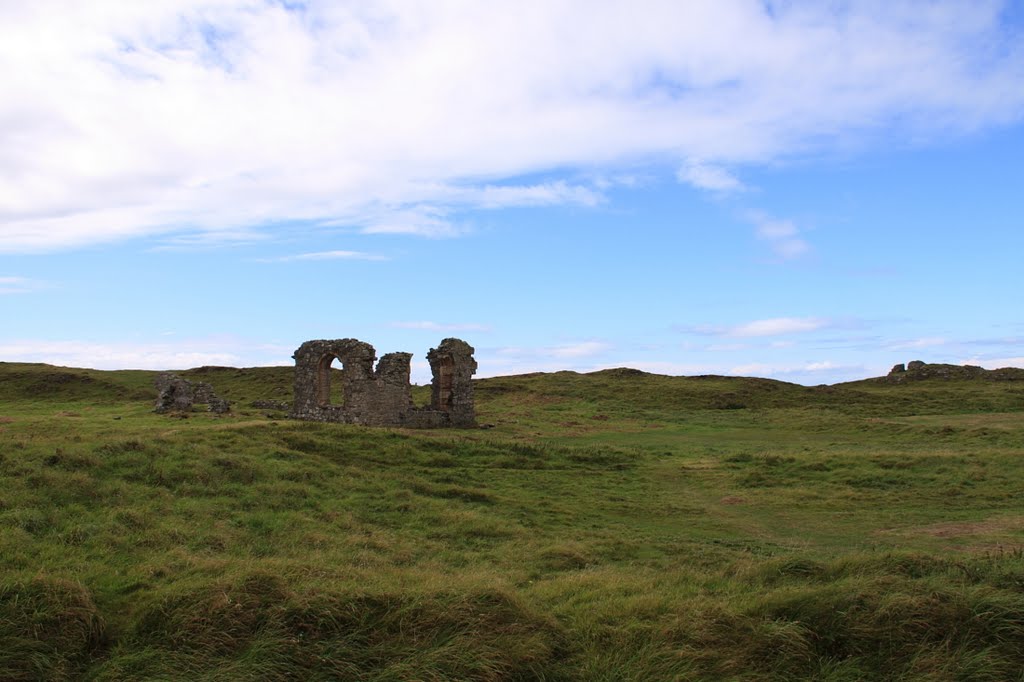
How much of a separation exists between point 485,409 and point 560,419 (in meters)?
6.62

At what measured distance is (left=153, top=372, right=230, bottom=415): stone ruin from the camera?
28594 mm

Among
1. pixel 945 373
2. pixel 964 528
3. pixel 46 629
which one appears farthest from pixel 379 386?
pixel 945 373

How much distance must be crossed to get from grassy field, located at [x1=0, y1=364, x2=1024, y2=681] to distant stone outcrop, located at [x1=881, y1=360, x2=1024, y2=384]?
125 feet

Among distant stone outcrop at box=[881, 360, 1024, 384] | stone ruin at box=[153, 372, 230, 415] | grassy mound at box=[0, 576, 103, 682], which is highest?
distant stone outcrop at box=[881, 360, 1024, 384]

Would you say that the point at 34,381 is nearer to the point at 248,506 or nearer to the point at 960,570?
the point at 248,506

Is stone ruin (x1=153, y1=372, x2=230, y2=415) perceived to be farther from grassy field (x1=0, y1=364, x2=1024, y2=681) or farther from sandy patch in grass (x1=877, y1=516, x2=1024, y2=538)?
sandy patch in grass (x1=877, y1=516, x2=1024, y2=538)

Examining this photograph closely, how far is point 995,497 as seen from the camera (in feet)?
54.5

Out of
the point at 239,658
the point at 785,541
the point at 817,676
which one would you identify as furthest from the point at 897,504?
the point at 239,658

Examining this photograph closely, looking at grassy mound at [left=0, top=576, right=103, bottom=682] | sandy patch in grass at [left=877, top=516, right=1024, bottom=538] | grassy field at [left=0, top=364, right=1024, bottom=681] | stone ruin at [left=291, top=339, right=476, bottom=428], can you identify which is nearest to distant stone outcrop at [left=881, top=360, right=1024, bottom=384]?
grassy field at [left=0, top=364, right=1024, bottom=681]

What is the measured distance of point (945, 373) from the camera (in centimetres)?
5853

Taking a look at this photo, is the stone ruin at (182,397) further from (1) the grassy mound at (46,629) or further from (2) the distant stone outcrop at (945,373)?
(2) the distant stone outcrop at (945,373)

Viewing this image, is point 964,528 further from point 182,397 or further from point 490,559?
point 182,397

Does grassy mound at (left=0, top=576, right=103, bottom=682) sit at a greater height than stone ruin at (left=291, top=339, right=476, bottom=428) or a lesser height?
lesser

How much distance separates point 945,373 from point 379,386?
48791mm
